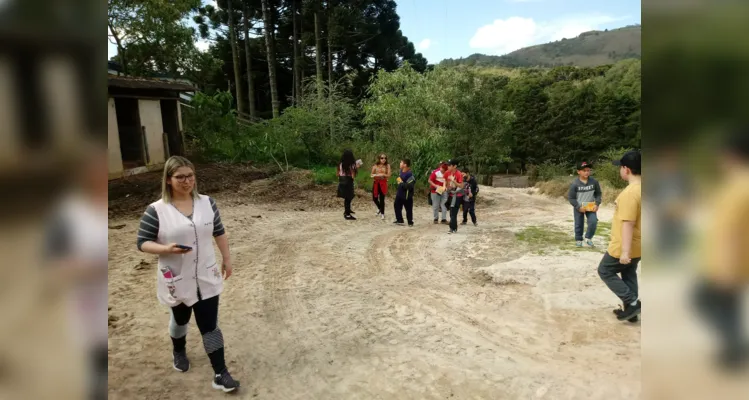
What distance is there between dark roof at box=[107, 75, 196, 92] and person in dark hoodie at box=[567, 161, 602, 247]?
9.16m

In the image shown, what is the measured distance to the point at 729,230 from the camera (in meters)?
0.66

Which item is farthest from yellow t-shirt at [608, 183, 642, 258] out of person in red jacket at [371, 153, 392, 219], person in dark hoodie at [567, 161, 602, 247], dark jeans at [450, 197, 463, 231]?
person in red jacket at [371, 153, 392, 219]

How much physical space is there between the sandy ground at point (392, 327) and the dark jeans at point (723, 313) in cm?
235

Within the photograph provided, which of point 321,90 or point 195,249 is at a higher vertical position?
point 321,90

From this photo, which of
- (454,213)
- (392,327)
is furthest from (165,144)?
(392,327)

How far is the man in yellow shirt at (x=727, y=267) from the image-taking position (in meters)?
0.66

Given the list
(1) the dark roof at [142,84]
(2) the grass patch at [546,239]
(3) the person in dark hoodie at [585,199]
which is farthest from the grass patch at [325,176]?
(3) the person in dark hoodie at [585,199]

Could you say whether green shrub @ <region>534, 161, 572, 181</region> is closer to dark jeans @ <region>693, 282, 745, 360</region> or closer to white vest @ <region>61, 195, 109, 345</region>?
dark jeans @ <region>693, 282, 745, 360</region>

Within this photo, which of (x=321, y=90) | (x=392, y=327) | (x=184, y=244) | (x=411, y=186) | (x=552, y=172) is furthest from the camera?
(x=552, y=172)

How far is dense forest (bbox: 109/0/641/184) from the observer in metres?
13.6

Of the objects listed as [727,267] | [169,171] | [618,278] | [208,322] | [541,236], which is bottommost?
[541,236]

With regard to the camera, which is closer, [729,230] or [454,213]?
[729,230]

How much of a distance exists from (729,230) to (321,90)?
16005 millimetres

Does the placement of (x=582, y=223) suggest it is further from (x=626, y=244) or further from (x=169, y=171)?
(x=169, y=171)
